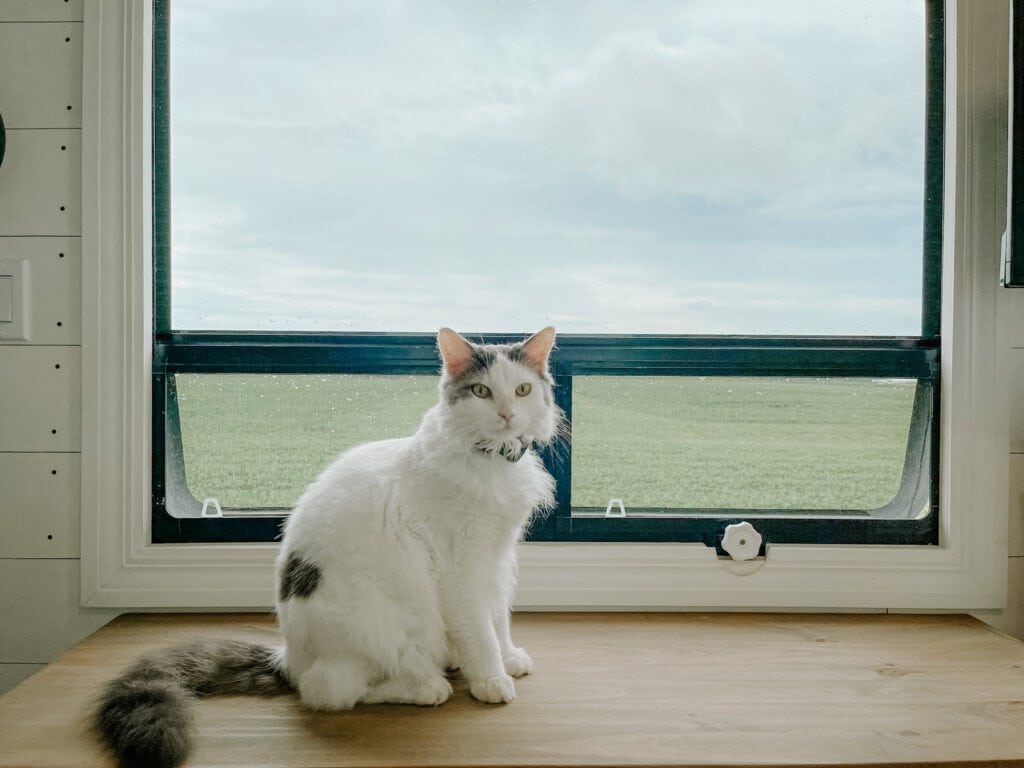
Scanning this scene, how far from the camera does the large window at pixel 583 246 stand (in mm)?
1665

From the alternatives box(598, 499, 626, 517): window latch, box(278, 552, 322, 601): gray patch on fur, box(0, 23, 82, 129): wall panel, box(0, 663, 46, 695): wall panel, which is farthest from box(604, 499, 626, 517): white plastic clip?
box(0, 23, 82, 129): wall panel

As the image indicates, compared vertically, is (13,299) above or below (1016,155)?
below

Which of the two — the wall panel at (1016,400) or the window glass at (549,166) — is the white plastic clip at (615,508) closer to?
the window glass at (549,166)

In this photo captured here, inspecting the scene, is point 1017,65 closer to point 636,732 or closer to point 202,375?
point 636,732

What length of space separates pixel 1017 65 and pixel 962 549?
3.38 ft

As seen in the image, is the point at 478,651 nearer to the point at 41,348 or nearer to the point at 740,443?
the point at 740,443

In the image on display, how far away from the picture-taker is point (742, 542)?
163 centimetres

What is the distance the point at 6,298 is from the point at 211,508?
0.64m

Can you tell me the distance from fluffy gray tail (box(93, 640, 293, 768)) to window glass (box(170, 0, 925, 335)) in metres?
0.77

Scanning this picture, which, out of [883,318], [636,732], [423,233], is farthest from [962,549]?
[423,233]

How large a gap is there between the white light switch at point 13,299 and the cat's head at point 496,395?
3.25 ft

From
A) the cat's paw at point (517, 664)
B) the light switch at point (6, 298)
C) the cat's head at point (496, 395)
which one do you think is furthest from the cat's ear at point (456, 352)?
the light switch at point (6, 298)

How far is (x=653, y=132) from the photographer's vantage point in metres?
1.68

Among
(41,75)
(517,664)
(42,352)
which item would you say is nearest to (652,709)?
(517,664)
